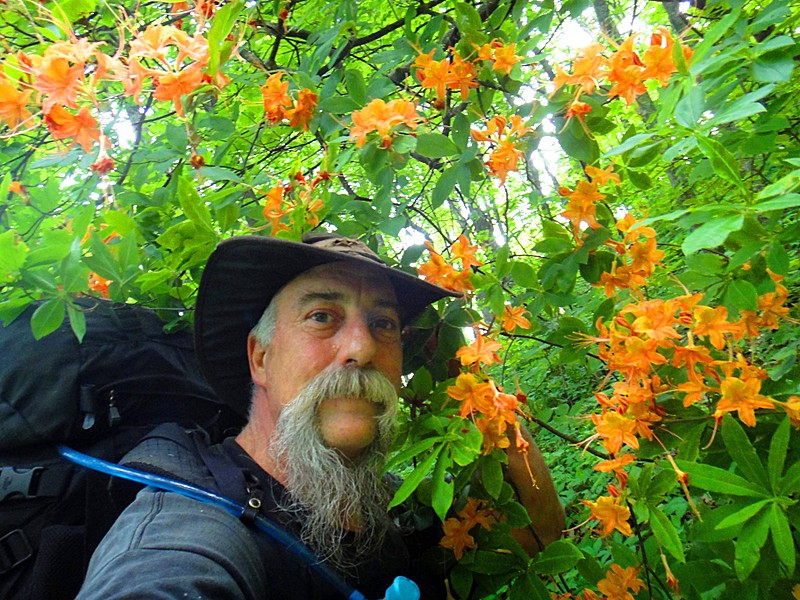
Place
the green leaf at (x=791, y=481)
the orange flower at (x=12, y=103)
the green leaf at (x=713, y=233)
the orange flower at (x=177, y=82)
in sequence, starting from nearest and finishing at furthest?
the green leaf at (x=713, y=233) → the green leaf at (x=791, y=481) → the orange flower at (x=12, y=103) → the orange flower at (x=177, y=82)

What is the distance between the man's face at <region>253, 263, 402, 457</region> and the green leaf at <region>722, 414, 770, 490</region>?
34.6 inches

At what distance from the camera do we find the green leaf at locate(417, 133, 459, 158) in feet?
5.14

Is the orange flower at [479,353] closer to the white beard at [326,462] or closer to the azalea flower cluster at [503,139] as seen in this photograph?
the white beard at [326,462]

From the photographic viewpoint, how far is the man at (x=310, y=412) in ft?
4.99

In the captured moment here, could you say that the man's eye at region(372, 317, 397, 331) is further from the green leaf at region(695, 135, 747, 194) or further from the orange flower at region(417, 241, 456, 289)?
the green leaf at region(695, 135, 747, 194)

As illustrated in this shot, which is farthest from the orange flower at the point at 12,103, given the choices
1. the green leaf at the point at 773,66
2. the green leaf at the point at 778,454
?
the green leaf at the point at 778,454

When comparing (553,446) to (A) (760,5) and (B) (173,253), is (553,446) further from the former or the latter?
(B) (173,253)

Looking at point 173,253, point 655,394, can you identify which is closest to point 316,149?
point 173,253

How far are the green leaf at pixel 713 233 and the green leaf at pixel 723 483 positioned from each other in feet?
1.69

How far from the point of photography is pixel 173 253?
6.01 ft

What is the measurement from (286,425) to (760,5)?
2.17m

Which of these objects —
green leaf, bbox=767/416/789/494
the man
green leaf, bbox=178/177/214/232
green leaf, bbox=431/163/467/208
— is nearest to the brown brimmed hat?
the man

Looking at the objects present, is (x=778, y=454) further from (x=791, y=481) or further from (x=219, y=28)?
(x=219, y=28)

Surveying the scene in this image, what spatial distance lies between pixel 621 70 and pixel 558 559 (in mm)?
1206
